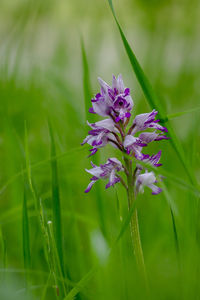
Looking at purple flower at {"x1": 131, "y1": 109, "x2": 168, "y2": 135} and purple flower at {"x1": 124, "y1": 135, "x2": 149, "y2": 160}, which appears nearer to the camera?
purple flower at {"x1": 124, "y1": 135, "x2": 149, "y2": 160}

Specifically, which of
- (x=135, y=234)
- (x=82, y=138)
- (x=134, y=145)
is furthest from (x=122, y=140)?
(x=82, y=138)

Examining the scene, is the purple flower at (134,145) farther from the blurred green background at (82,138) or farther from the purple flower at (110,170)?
the blurred green background at (82,138)

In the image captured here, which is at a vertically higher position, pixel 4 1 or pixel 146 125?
pixel 4 1

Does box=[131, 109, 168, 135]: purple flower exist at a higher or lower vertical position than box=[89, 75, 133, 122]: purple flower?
lower

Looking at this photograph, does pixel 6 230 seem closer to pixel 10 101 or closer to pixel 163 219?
pixel 163 219

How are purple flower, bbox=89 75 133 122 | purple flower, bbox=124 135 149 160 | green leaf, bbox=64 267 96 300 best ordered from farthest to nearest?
→ purple flower, bbox=89 75 133 122 < purple flower, bbox=124 135 149 160 < green leaf, bbox=64 267 96 300

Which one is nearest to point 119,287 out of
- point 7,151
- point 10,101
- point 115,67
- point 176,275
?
point 176,275

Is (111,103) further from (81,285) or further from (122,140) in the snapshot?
(81,285)

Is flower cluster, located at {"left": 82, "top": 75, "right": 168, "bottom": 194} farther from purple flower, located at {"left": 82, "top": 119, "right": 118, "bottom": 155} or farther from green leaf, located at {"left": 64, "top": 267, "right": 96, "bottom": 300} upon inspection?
green leaf, located at {"left": 64, "top": 267, "right": 96, "bottom": 300}

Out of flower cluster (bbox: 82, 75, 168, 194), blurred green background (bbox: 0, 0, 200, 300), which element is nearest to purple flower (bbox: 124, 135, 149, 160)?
flower cluster (bbox: 82, 75, 168, 194)
